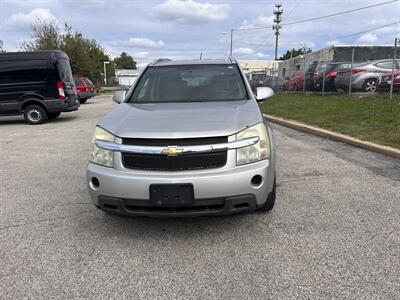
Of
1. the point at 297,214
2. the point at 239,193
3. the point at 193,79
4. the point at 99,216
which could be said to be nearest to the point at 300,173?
the point at 297,214

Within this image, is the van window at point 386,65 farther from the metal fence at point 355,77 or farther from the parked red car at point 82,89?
the parked red car at point 82,89

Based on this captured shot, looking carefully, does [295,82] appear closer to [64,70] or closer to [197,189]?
[64,70]

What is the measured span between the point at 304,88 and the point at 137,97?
17.5 meters

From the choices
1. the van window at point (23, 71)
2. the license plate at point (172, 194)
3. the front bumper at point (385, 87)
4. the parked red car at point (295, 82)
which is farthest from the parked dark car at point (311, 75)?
the license plate at point (172, 194)

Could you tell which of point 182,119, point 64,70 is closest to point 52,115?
point 64,70

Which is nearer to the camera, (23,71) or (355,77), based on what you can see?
(23,71)

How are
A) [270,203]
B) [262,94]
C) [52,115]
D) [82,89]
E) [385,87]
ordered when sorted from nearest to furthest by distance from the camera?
[270,203]
[262,94]
[52,115]
[385,87]
[82,89]

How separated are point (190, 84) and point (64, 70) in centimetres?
943

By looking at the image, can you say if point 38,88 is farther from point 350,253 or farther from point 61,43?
point 61,43

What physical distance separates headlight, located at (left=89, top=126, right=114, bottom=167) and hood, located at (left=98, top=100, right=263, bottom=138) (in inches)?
2.3

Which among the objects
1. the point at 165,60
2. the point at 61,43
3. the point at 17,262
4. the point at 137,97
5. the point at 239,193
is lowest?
the point at 17,262

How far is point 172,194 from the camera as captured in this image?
2.88m

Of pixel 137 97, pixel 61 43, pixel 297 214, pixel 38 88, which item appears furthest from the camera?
pixel 61 43

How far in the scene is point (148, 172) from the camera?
9.71 feet
